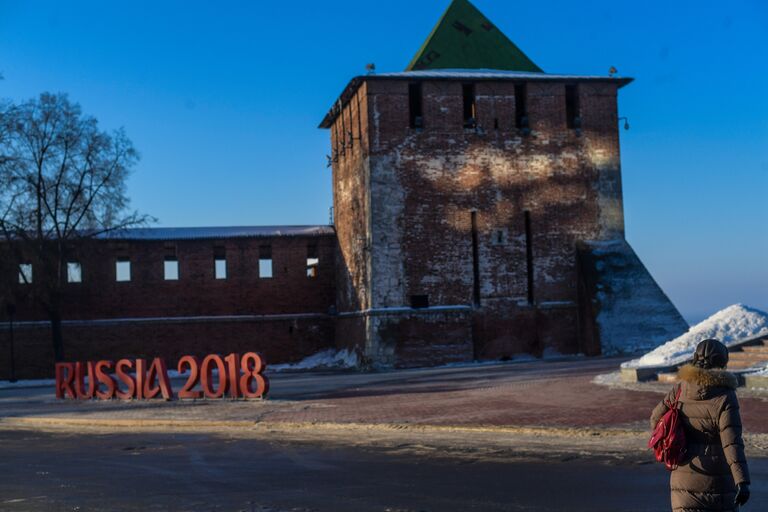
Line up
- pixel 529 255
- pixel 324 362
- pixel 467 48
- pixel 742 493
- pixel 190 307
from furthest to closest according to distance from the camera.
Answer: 1. pixel 190 307
2. pixel 324 362
3. pixel 467 48
4. pixel 529 255
5. pixel 742 493

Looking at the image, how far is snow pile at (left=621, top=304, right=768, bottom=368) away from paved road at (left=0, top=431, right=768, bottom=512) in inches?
333

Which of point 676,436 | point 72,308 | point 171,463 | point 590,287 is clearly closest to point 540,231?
point 590,287

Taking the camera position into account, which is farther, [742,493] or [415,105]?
[415,105]

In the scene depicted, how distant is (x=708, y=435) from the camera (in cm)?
498

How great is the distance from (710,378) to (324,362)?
103 ft

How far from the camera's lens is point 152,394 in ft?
68.1

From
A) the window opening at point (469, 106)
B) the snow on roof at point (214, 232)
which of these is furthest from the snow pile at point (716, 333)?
the snow on roof at point (214, 232)

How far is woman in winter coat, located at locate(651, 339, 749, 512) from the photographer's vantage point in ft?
16.1

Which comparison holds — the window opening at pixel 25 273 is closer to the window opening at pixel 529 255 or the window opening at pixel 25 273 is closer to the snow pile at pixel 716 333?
the window opening at pixel 529 255

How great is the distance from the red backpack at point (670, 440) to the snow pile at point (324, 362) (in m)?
28.6

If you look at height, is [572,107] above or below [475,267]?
above

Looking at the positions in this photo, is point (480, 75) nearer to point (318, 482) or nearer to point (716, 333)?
point (716, 333)

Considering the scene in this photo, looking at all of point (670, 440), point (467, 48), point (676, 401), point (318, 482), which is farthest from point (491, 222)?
point (670, 440)

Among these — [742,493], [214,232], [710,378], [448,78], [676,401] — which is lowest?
[742,493]
